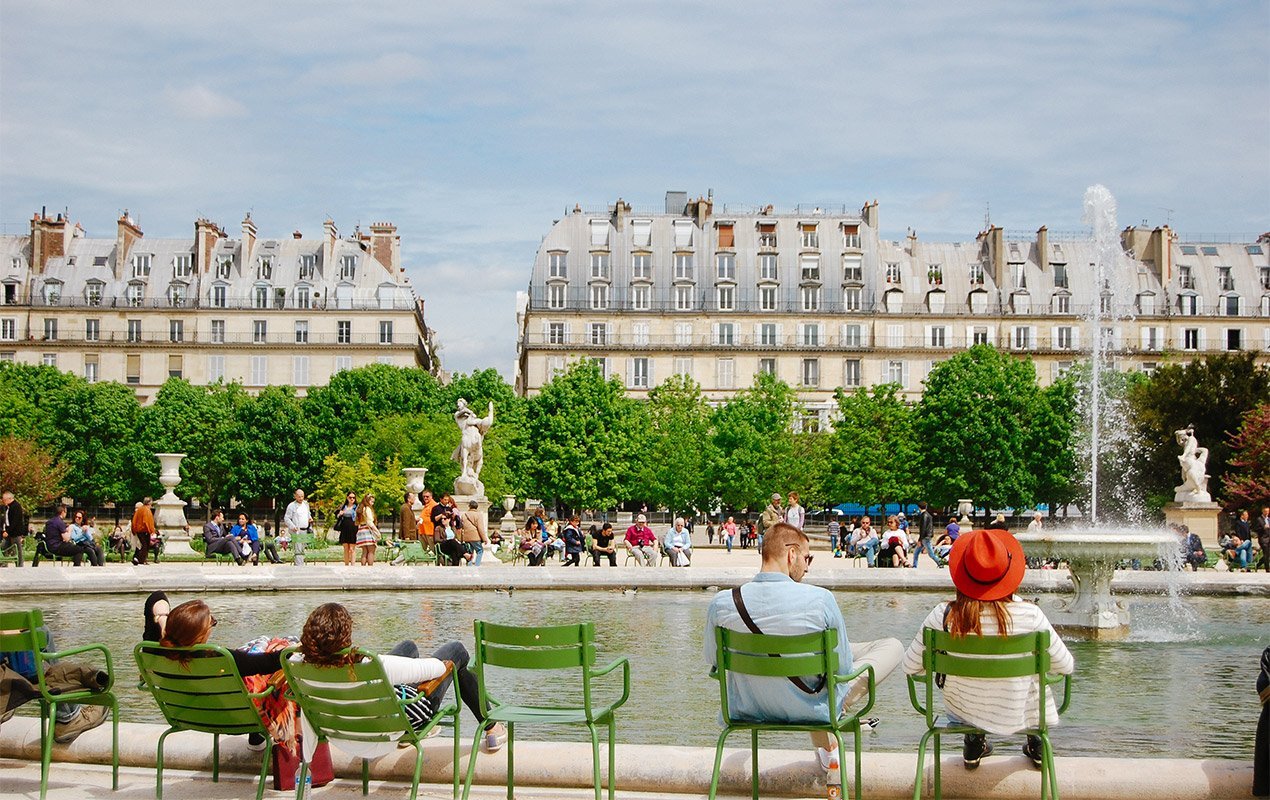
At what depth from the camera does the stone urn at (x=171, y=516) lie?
28.2 metres

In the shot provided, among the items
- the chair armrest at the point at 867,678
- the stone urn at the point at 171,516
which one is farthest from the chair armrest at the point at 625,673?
the stone urn at the point at 171,516

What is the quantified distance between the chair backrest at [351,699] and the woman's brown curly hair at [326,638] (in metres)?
0.05

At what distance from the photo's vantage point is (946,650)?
6.52 m

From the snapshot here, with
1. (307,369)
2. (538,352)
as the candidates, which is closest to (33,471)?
(307,369)

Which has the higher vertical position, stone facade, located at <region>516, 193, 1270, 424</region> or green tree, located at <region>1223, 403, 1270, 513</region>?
stone facade, located at <region>516, 193, 1270, 424</region>

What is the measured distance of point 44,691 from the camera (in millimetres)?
7238

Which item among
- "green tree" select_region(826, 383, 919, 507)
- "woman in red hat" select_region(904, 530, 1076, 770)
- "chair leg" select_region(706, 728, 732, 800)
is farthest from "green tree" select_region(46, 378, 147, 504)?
"woman in red hat" select_region(904, 530, 1076, 770)

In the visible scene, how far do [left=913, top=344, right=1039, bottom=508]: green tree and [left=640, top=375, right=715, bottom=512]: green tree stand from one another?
30.9 ft

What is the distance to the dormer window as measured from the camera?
75375 millimetres

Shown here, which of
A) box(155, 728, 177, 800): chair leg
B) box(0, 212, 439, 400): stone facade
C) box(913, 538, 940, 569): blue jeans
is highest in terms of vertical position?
box(0, 212, 439, 400): stone facade

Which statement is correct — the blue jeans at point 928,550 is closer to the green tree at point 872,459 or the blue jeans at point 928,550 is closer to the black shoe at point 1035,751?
the black shoe at point 1035,751

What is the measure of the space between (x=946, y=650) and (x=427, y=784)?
8.48 ft

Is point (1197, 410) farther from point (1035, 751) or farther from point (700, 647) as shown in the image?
point (1035, 751)

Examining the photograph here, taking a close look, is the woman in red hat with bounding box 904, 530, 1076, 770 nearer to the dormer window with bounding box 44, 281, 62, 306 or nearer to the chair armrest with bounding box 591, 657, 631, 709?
the chair armrest with bounding box 591, 657, 631, 709
